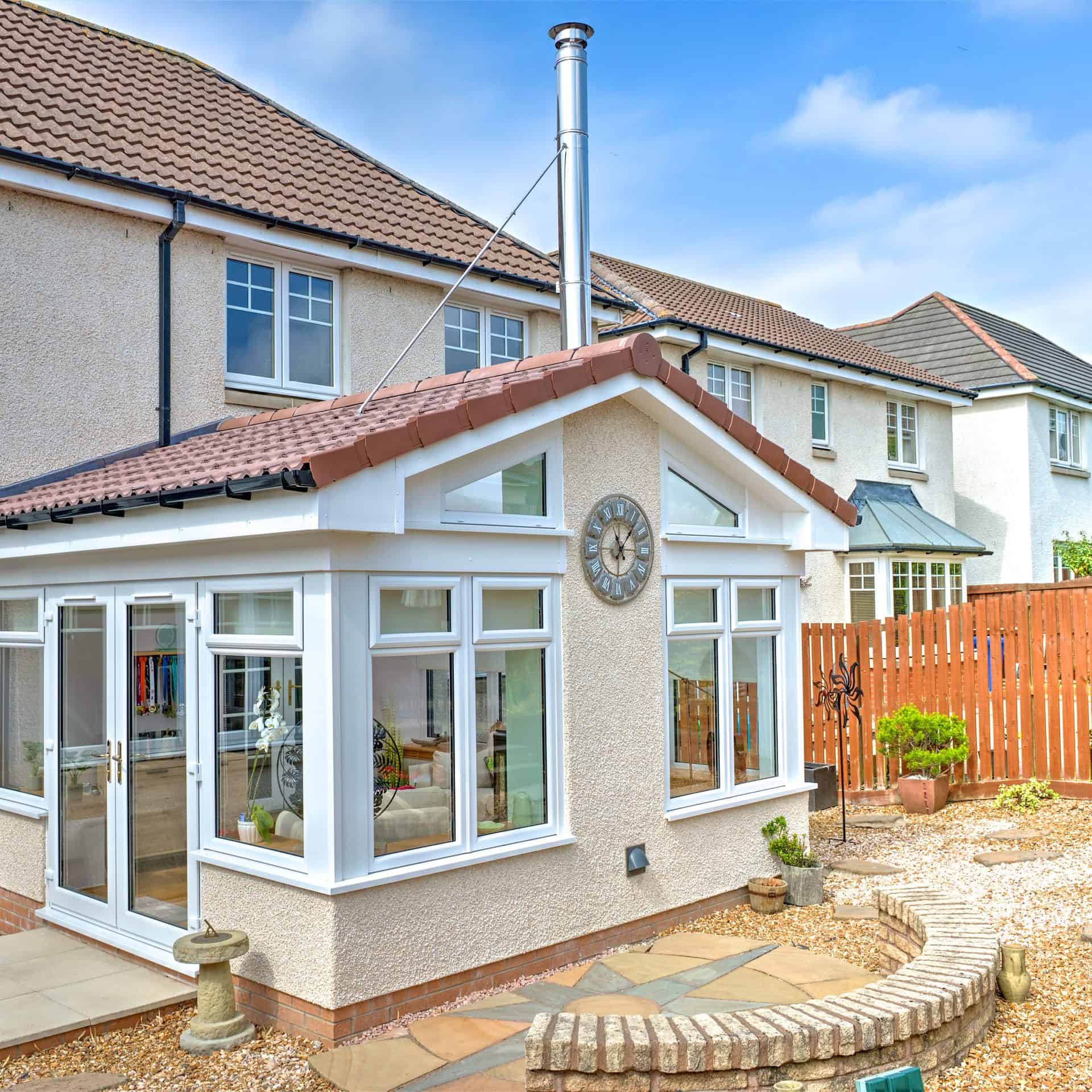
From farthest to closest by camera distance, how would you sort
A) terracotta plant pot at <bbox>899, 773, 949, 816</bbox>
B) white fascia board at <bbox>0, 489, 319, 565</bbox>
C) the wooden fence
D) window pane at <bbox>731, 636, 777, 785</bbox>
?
the wooden fence → terracotta plant pot at <bbox>899, 773, 949, 816</bbox> → window pane at <bbox>731, 636, 777, 785</bbox> → white fascia board at <bbox>0, 489, 319, 565</bbox>

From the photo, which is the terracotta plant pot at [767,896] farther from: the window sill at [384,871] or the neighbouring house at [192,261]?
the neighbouring house at [192,261]

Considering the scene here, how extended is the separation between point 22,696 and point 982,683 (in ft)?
35.0

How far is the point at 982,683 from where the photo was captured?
13562 millimetres

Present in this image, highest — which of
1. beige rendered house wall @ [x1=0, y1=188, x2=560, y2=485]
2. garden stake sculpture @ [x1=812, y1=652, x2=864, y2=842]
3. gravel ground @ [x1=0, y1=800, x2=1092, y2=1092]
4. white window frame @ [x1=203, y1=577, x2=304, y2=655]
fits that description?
beige rendered house wall @ [x1=0, y1=188, x2=560, y2=485]

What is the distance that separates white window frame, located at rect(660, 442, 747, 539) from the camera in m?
8.48

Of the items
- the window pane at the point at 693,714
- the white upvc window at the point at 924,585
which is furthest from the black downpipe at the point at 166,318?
the white upvc window at the point at 924,585

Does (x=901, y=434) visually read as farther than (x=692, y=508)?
Yes

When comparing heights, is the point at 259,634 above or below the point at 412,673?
above

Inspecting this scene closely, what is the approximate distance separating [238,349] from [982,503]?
19.6 m

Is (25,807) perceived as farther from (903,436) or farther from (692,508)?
(903,436)

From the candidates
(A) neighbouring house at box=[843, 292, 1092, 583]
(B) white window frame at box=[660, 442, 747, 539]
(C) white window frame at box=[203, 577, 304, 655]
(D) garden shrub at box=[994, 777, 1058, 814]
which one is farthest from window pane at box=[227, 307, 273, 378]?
(A) neighbouring house at box=[843, 292, 1092, 583]

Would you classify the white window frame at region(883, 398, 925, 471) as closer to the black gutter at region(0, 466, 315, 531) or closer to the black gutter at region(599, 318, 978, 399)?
the black gutter at region(599, 318, 978, 399)

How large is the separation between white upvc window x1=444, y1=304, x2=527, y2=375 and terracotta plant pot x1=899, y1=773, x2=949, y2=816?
6.75 metres

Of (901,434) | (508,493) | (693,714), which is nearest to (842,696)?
(693,714)
